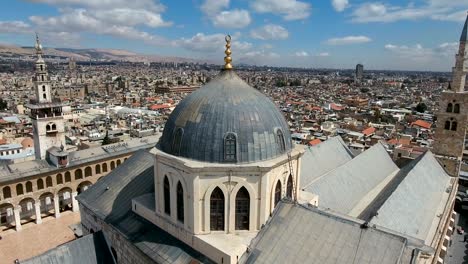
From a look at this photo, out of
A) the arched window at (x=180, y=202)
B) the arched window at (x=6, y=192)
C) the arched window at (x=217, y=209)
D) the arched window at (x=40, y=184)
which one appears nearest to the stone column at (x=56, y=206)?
the arched window at (x=40, y=184)

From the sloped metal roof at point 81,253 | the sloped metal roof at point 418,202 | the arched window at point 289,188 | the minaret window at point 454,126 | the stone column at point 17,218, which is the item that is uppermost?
the minaret window at point 454,126

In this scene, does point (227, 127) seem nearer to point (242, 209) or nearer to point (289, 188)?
point (242, 209)

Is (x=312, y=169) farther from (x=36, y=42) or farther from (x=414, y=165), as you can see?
(x=36, y=42)

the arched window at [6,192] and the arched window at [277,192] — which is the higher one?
the arched window at [277,192]

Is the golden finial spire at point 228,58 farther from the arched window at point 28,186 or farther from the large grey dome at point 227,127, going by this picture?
the arched window at point 28,186

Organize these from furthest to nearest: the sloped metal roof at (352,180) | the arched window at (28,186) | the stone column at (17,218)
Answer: the arched window at (28,186)
the stone column at (17,218)
the sloped metal roof at (352,180)

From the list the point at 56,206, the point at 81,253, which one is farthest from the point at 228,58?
the point at 56,206

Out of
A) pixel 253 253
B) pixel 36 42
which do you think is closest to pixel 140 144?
pixel 36 42
